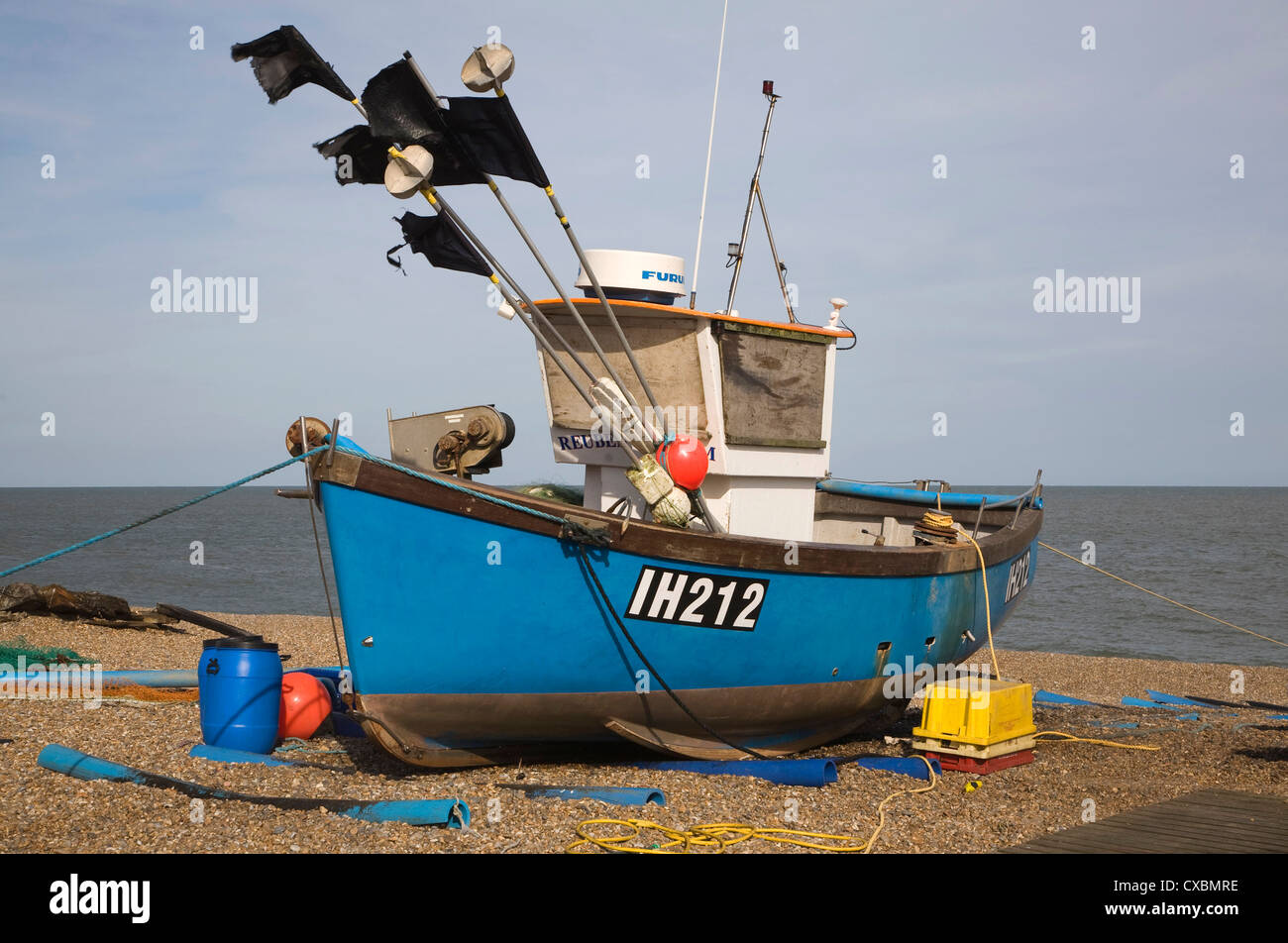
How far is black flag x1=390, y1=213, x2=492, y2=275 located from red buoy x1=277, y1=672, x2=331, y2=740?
3.42 meters

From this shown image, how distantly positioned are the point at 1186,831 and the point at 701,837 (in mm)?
2646

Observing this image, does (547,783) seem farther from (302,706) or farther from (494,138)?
(494,138)

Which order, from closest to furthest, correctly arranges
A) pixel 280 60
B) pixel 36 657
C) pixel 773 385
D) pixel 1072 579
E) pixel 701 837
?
pixel 701 837
pixel 280 60
pixel 773 385
pixel 36 657
pixel 1072 579

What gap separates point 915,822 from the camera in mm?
6492

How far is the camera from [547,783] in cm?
706

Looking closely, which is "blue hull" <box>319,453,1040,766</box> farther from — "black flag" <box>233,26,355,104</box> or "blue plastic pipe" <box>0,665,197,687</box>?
"blue plastic pipe" <box>0,665,197,687</box>

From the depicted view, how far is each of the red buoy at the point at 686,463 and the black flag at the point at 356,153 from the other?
2.68 metres

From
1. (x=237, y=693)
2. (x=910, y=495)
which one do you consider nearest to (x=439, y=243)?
(x=237, y=693)

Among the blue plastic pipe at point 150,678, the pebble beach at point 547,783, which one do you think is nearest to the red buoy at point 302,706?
the pebble beach at point 547,783

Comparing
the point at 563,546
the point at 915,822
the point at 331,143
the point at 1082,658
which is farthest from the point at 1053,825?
the point at 1082,658

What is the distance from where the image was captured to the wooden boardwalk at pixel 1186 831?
5.62 metres

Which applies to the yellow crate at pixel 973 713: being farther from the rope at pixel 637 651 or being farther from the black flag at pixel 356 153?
the black flag at pixel 356 153
